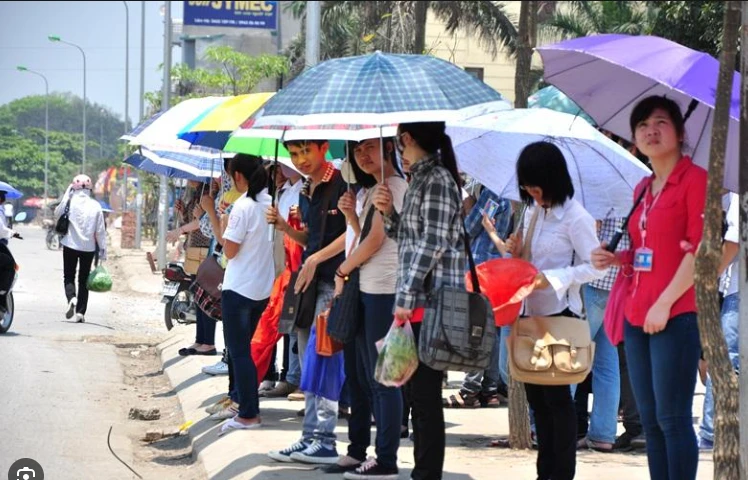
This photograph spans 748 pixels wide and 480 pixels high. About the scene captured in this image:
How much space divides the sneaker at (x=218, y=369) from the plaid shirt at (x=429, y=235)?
225 inches

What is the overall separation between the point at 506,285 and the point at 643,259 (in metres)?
0.88

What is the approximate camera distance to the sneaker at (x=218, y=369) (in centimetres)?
1147

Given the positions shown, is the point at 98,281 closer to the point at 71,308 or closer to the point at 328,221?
the point at 71,308

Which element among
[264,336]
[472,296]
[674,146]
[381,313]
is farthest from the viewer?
[264,336]

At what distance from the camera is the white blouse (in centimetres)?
626

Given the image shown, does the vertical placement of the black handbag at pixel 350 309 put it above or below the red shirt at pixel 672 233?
below

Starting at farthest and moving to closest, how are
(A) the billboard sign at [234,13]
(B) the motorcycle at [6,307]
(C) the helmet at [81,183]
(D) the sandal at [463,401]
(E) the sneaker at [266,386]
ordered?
(A) the billboard sign at [234,13], (C) the helmet at [81,183], (B) the motorcycle at [6,307], (E) the sneaker at [266,386], (D) the sandal at [463,401]

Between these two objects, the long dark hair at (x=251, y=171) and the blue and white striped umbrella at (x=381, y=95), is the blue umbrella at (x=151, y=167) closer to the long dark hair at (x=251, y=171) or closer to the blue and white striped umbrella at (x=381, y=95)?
the long dark hair at (x=251, y=171)

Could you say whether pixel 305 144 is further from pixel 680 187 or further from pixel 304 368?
pixel 680 187

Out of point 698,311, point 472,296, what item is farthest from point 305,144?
point 698,311

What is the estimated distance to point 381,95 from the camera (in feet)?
19.4

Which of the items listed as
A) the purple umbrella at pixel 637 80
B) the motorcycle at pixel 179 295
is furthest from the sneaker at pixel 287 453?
the motorcycle at pixel 179 295

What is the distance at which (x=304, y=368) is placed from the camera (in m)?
7.61

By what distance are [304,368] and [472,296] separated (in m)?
2.07
